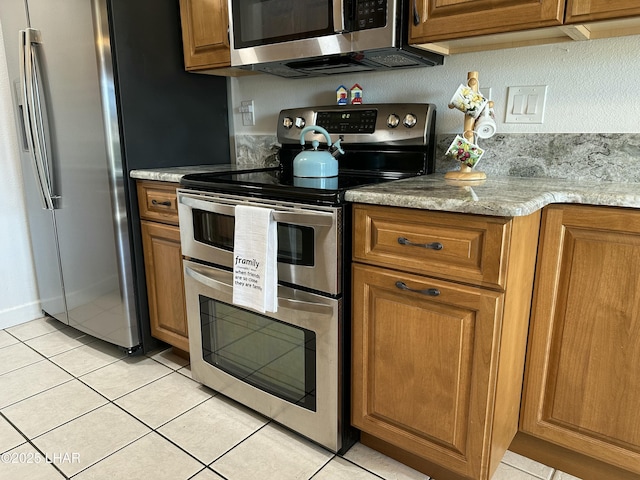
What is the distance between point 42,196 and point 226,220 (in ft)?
3.94

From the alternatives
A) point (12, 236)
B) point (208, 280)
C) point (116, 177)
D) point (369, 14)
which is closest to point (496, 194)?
point (369, 14)

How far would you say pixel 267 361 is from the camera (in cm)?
158

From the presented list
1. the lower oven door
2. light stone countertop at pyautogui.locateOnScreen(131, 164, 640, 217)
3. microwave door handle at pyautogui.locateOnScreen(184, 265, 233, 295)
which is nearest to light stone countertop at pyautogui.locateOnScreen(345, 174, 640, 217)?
light stone countertop at pyautogui.locateOnScreen(131, 164, 640, 217)

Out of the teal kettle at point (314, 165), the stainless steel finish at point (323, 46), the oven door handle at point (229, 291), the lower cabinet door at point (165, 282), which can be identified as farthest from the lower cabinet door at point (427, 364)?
the lower cabinet door at point (165, 282)

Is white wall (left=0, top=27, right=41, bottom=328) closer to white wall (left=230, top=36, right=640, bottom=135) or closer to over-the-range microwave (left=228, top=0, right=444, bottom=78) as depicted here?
over-the-range microwave (left=228, top=0, right=444, bottom=78)

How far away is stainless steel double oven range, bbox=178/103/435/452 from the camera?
132 centimetres

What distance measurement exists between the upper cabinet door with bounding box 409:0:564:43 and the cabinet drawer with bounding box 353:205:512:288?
1.89 feet

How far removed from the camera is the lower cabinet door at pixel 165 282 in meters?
1.92

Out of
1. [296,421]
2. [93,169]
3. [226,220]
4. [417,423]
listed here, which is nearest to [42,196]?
[93,169]

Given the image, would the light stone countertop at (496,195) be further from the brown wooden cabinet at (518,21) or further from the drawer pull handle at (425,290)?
the brown wooden cabinet at (518,21)

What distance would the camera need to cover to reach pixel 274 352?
1.54 meters

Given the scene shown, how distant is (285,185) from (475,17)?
28.9 inches

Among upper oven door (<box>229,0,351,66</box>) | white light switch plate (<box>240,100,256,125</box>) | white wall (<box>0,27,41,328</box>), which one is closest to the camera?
upper oven door (<box>229,0,351,66</box>)

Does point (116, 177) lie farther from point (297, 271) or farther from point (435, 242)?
point (435, 242)
